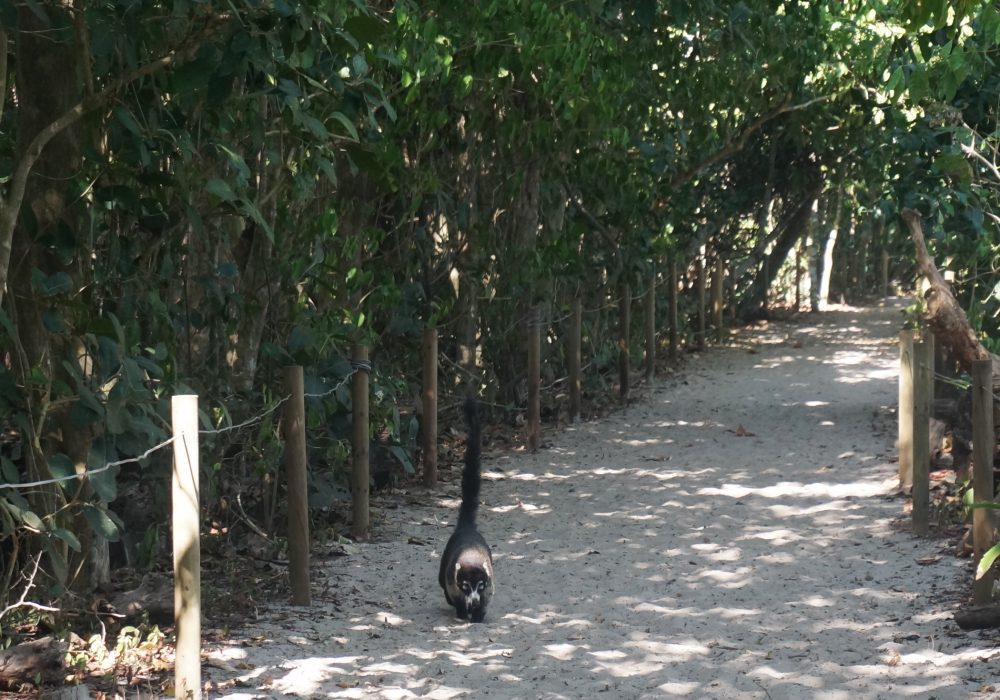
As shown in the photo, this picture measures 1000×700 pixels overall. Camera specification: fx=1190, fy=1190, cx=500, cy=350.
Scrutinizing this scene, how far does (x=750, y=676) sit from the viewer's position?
536 centimetres

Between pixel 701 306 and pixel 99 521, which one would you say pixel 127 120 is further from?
pixel 701 306

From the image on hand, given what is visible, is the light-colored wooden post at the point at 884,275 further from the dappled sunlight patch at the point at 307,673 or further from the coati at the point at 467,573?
the dappled sunlight patch at the point at 307,673

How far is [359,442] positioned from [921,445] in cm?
361

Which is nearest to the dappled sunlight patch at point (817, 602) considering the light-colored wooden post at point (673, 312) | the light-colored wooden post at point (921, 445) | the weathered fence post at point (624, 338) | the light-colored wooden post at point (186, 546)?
the light-colored wooden post at point (921, 445)

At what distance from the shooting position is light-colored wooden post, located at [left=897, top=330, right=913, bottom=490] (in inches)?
327

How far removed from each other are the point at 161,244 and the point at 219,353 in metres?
1.21

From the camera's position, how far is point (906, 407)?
8.49 m

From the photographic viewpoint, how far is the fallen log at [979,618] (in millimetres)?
5574

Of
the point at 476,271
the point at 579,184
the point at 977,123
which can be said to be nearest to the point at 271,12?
the point at 476,271

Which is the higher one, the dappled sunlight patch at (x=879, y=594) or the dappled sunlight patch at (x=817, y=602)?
the dappled sunlight patch at (x=879, y=594)

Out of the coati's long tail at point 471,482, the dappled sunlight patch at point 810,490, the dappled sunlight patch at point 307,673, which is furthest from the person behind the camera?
the dappled sunlight patch at point 810,490

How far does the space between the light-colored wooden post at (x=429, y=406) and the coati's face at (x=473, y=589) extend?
3284 millimetres

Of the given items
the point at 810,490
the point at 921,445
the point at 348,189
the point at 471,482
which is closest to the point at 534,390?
the point at 348,189

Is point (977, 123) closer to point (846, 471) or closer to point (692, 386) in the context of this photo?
point (846, 471)
